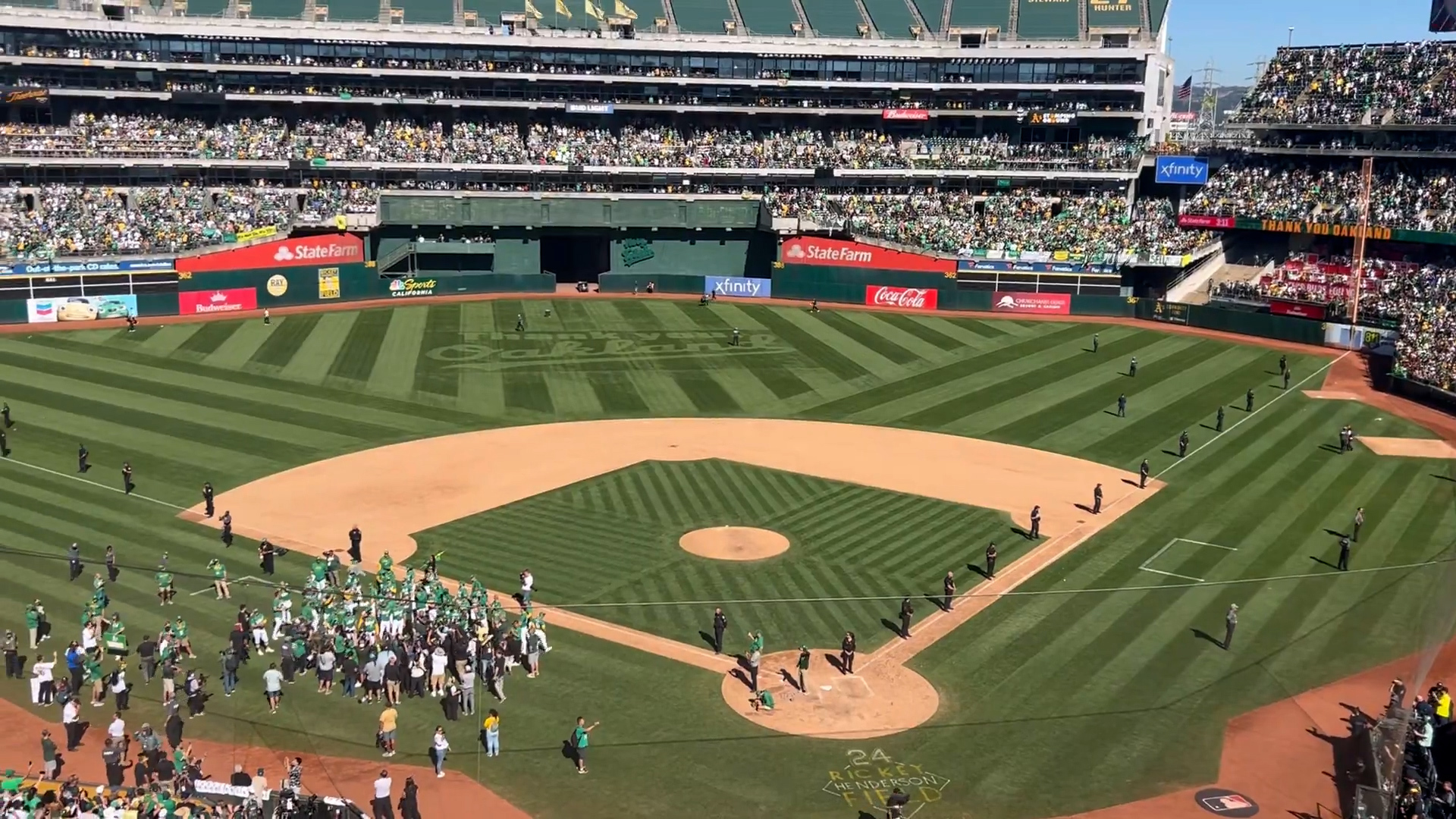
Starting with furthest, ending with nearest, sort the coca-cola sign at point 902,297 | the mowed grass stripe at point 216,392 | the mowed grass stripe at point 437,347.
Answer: the coca-cola sign at point 902,297 < the mowed grass stripe at point 437,347 < the mowed grass stripe at point 216,392

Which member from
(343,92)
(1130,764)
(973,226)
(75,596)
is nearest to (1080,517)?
(1130,764)

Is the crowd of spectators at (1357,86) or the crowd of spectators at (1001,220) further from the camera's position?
the crowd of spectators at (1001,220)

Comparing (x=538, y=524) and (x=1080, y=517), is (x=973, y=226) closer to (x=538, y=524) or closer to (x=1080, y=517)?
(x=1080, y=517)

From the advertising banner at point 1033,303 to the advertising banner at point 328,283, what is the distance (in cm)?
4276

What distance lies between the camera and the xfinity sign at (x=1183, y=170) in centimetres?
8225

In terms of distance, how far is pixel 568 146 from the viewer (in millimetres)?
82812

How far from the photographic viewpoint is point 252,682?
25.9 metres

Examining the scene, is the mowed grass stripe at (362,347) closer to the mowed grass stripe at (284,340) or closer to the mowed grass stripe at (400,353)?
the mowed grass stripe at (400,353)

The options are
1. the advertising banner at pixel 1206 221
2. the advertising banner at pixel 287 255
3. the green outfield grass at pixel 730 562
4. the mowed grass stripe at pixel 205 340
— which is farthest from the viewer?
the advertising banner at pixel 1206 221

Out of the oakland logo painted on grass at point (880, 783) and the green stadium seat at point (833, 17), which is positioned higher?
the green stadium seat at point (833, 17)

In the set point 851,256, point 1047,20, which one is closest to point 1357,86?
point 1047,20

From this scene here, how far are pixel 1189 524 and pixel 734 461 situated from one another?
53.4 feet

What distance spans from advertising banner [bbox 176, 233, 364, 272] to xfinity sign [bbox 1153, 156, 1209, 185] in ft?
184

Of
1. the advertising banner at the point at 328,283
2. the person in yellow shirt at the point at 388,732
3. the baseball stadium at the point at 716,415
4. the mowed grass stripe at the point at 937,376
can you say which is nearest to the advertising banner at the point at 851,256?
the baseball stadium at the point at 716,415
